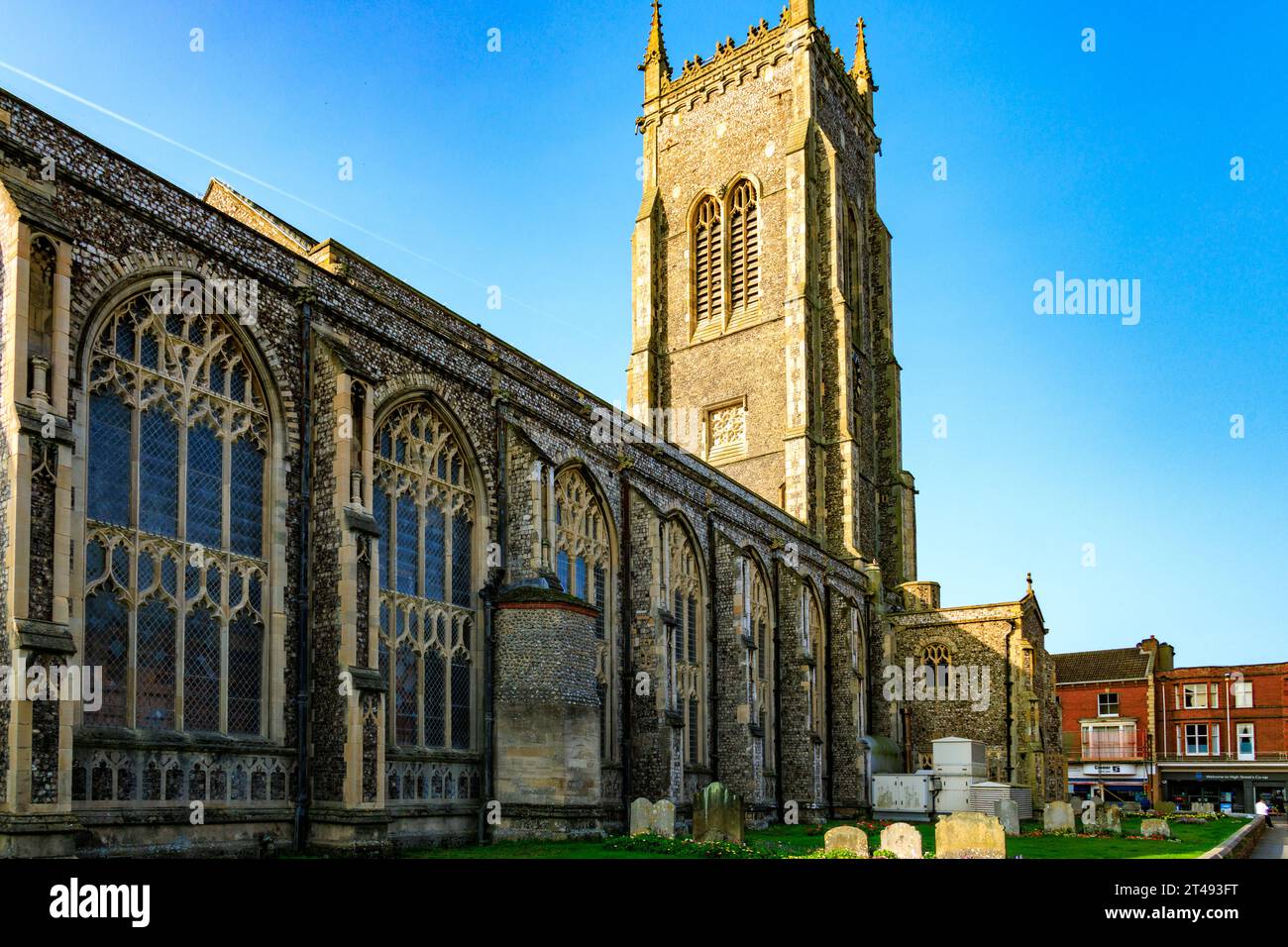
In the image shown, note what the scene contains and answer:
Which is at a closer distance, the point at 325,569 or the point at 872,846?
the point at 325,569

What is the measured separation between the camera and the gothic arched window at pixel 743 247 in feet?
176

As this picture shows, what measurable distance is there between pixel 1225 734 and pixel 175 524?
7197cm

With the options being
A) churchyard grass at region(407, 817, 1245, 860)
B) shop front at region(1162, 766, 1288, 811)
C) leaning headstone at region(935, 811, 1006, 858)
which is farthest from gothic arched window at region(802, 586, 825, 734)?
shop front at region(1162, 766, 1288, 811)

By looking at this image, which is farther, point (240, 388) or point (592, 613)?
point (592, 613)

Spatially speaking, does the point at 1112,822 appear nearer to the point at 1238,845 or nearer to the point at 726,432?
the point at 1238,845

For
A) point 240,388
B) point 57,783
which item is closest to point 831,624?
point 240,388

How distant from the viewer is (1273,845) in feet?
119

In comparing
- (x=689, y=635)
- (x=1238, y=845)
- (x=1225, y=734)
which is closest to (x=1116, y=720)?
(x=1225, y=734)

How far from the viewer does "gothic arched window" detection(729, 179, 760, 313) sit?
53.5 metres

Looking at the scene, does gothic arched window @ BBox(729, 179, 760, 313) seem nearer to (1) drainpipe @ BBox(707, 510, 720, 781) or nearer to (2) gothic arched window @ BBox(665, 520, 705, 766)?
(1) drainpipe @ BBox(707, 510, 720, 781)
